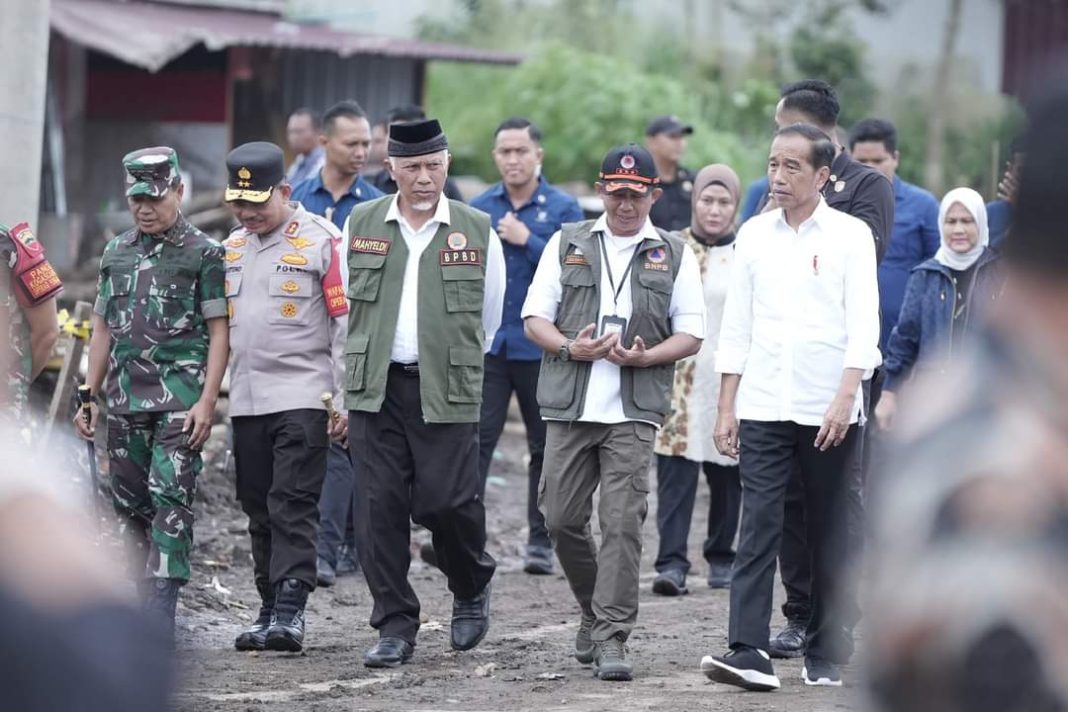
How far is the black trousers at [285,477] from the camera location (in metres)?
7.44

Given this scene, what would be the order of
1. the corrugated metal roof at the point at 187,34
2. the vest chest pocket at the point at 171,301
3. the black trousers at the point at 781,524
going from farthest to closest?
1. the corrugated metal roof at the point at 187,34
2. the vest chest pocket at the point at 171,301
3. the black trousers at the point at 781,524

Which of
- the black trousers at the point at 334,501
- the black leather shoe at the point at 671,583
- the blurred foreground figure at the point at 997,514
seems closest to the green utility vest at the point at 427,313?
the black trousers at the point at 334,501

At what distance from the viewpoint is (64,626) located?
2.18 meters

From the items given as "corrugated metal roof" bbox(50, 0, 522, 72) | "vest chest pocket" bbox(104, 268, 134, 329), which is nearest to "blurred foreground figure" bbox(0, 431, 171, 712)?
"vest chest pocket" bbox(104, 268, 134, 329)

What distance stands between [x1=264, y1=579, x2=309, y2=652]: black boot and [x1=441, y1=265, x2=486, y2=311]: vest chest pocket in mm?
1432

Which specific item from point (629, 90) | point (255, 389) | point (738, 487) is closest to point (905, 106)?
point (629, 90)

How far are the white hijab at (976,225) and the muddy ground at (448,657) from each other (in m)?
2.03

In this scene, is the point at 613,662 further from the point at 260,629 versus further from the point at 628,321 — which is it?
the point at 260,629

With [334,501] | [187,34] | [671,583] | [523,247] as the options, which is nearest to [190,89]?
[187,34]

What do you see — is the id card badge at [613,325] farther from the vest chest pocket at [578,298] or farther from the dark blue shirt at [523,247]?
the dark blue shirt at [523,247]

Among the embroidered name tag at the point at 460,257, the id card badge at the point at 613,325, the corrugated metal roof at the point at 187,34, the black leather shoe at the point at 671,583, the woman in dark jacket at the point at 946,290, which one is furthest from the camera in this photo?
the corrugated metal roof at the point at 187,34

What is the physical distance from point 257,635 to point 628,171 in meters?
2.63

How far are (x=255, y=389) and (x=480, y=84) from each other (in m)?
19.4

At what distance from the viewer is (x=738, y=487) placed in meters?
9.45
